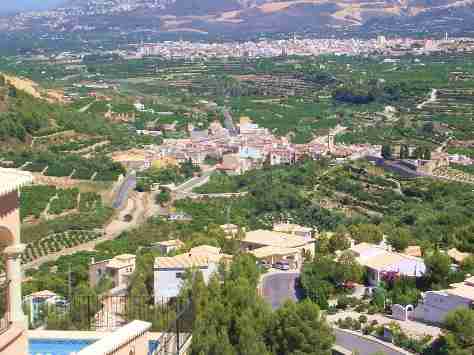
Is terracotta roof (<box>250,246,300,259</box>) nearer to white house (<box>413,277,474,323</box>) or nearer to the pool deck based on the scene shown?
white house (<box>413,277,474,323</box>)

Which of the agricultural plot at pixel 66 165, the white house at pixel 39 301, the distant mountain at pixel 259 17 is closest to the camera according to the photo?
the white house at pixel 39 301

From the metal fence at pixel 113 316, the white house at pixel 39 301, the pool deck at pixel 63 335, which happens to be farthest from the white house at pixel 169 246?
the pool deck at pixel 63 335

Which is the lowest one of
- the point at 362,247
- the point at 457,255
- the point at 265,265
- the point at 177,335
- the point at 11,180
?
the point at 265,265

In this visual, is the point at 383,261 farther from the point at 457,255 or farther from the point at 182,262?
the point at 182,262

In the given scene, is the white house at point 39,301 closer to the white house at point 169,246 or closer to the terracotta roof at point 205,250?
the terracotta roof at point 205,250

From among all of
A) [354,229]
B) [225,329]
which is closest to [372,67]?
[354,229]

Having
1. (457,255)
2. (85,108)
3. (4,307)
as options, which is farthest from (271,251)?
(85,108)
